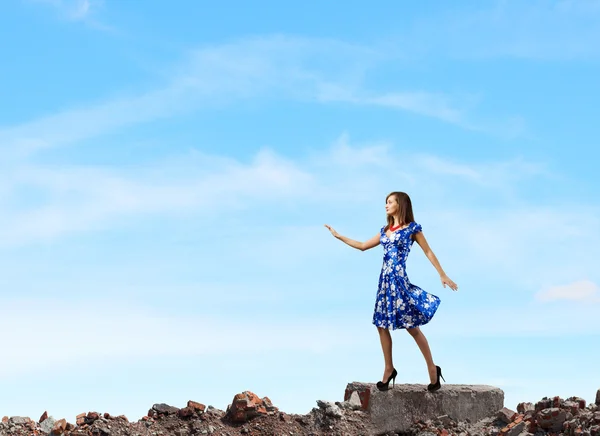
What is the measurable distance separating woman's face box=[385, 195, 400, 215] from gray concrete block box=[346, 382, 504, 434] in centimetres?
214

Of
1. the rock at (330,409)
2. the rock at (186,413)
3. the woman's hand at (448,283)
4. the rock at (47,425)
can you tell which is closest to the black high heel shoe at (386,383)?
the rock at (330,409)

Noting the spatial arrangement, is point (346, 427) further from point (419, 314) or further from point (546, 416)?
point (546, 416)

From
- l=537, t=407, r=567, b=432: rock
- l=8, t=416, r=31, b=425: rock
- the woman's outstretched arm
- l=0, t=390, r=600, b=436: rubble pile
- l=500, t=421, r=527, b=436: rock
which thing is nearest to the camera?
l=537, t=407, r=567, b=432: rock

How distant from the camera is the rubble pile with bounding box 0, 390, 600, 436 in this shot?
8664mm

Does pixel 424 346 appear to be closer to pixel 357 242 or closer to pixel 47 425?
pixel 357 242

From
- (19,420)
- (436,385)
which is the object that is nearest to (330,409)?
(436,385)

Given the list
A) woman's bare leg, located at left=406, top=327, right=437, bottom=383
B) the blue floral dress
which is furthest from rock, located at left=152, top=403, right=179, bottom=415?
woman's bare leg, located at left=406, top=327, right=437, bottom=383

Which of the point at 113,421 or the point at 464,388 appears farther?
the point at 464,388

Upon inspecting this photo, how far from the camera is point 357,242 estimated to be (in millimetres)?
9742

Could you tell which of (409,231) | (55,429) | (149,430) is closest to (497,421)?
(409,231)

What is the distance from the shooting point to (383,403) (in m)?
9.34

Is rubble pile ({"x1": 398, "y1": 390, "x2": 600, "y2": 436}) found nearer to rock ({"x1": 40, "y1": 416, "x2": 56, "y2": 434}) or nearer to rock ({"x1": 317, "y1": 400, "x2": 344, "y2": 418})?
rock ({"x1": 317, "y1": 400, "x2": 344, "y2": 418})

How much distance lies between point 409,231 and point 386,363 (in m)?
1.60

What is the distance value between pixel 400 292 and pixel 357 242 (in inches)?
39.8
